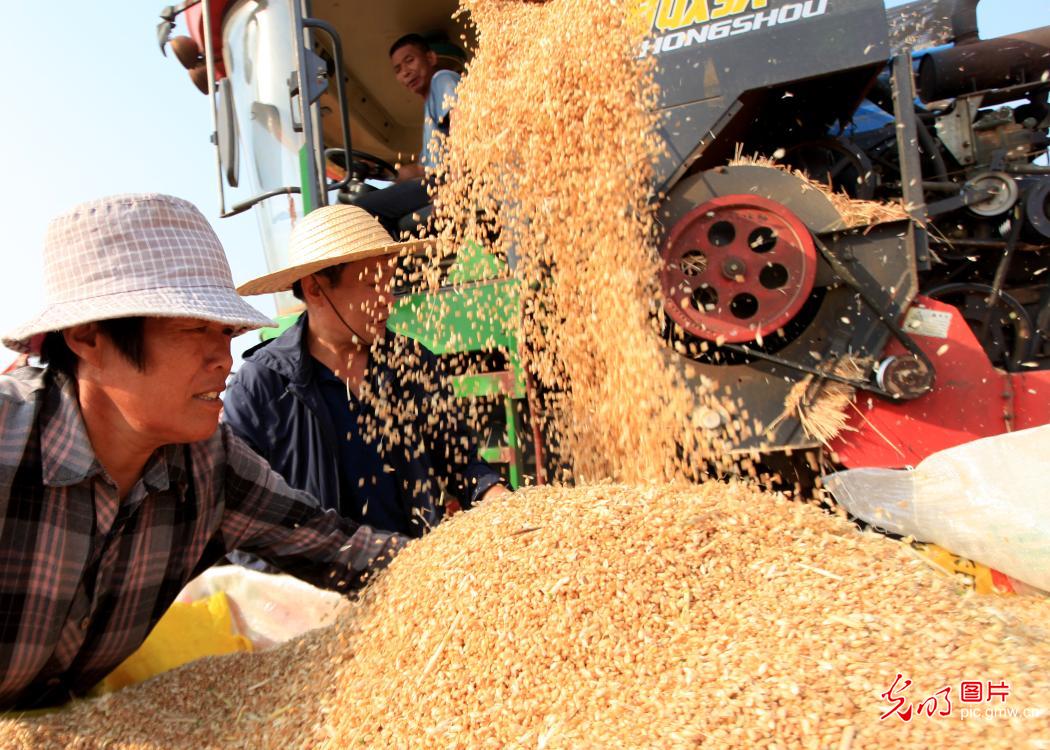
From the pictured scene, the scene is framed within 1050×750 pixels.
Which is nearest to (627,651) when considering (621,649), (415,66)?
(621,649)

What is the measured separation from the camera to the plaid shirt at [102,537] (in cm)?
145

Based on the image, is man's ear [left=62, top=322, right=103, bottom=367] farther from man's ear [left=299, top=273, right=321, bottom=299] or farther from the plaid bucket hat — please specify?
man's ear [left=299, top=273, right=321, bottom=299]

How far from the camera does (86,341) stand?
150 centimetres

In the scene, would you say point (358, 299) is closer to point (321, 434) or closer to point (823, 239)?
point (321, 434)

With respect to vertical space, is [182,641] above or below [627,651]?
below

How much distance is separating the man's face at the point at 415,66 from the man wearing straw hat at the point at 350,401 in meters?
1.27

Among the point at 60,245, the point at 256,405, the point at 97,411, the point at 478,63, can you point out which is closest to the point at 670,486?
the point at 97,411

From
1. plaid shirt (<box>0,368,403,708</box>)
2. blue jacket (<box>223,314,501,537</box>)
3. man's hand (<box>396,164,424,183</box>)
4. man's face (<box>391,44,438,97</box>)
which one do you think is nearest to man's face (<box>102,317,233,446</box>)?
plaid shirt (<box>0,368,403,708</box>)

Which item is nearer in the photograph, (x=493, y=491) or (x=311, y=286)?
(x=493, y=491)

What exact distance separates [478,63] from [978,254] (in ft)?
7.31

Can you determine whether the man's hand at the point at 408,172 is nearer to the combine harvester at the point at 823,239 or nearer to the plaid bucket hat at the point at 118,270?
the combine harvester at the point at 823,239

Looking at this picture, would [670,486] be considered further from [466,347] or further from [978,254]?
[978,254]

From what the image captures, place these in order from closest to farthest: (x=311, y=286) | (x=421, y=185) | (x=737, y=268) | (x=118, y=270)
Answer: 1. (x=118, y=270)
2. (x=737, y=268)
3. (x=311, y=286)
4. (x=421, y=185)

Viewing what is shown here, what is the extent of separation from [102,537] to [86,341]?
1.37 ft
